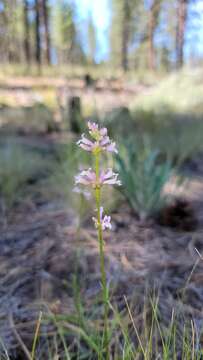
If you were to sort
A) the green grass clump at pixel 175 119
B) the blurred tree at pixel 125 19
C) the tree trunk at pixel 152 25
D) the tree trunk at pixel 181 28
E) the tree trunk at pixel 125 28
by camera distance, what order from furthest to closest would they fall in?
1. the tree trunk at pixel 125 28
2. the blurred tree at pixel 125 19
3. the tree trunk at pixel 152 25
4. the tree trunk at pixel 181 28
5. the green grass clump at pixel 175 119

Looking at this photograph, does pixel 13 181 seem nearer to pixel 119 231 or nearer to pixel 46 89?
pixel 119 231

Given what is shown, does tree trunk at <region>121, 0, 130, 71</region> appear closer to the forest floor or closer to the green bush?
the green bush

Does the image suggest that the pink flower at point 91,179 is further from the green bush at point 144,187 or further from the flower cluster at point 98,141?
the green bush at point 144,187

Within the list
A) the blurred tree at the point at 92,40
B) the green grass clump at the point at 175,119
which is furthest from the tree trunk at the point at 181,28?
the blurred tree at the point at 92,40

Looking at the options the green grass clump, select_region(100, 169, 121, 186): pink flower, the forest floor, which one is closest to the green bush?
the forest floor

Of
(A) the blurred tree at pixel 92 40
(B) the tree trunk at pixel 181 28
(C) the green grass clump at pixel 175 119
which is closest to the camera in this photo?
(C) the green grass clump at pixel 175 119

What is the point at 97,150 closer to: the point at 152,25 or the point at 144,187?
the point at 144,187

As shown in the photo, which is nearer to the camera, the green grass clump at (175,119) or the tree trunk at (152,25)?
the green grass clump at (175,119)

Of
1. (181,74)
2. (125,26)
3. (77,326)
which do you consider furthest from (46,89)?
(125,26)
